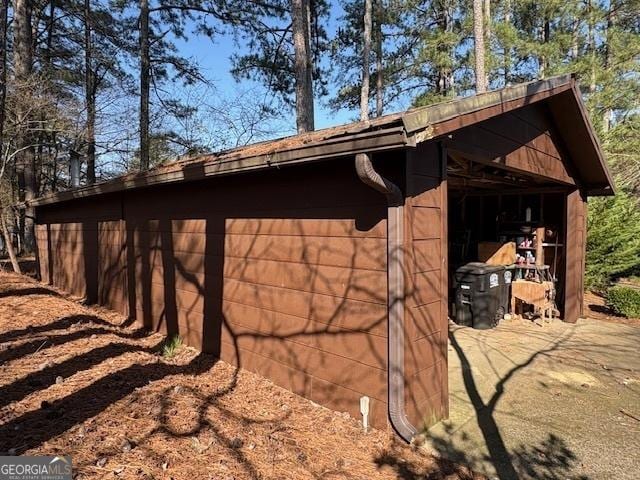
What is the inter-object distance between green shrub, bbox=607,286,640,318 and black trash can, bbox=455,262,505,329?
2.65 meters

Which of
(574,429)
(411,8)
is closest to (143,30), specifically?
(411,8)

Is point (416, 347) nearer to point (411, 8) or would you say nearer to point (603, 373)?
point (603, 373)

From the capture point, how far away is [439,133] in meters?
3.02

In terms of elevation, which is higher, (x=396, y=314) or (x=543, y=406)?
(x=396, y=314)

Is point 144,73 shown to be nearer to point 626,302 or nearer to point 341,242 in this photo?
point 341,242

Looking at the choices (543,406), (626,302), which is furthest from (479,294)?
(626,302)

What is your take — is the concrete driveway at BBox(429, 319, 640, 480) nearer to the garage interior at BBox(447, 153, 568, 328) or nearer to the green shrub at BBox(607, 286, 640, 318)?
the garage interior at BBox(447, 153, 568, 328)

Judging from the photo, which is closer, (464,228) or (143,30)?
(464,228)

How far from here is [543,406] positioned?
3.88 metres

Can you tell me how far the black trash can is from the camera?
6.46 meters

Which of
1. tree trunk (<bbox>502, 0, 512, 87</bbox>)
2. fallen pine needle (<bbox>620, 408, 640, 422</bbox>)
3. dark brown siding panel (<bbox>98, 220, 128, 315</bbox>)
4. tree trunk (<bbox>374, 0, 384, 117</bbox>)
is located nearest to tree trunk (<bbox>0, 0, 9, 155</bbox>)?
dark brown siding panel (<bbox>98, 220, 128, 315</bbox>)

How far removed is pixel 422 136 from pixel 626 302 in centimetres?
689

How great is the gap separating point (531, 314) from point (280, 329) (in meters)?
5.07

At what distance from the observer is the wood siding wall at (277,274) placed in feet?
11.0
